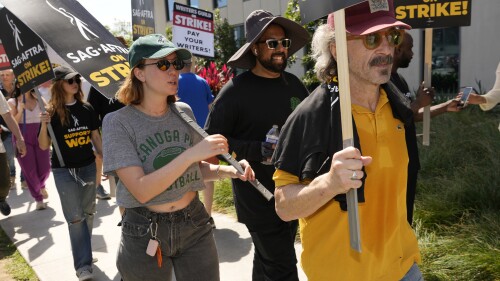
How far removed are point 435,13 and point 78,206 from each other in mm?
3502

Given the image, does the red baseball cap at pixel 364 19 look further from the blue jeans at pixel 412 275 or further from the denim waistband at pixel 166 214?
the denim waistband at pixel 166 214

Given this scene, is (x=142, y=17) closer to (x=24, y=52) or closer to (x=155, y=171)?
(x=24, y=52)

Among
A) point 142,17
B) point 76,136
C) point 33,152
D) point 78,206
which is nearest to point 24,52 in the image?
point 76,136

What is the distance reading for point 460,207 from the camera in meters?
4.82

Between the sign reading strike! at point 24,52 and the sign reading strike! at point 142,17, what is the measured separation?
414 cm

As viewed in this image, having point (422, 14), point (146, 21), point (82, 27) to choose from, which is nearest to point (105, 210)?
point (146, 21)

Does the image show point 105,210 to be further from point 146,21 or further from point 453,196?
point 453,196

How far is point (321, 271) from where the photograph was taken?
86.1 inches

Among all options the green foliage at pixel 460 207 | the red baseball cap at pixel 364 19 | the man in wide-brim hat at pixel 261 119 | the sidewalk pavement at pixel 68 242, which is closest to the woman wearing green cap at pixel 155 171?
the man in wide-brim hat at pixel 261 119

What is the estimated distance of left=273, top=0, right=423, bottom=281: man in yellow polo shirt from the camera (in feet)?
6.53

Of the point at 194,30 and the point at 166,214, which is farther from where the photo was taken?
the point at 194,30

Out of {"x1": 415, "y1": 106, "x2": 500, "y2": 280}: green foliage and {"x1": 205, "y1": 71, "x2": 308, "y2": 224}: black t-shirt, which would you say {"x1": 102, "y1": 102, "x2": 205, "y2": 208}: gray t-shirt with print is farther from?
{"x1": 415, "y1": 106, "x2": 500, "y2": 280}: green foliage

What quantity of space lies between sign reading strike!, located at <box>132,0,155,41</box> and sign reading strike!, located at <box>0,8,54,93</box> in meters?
4.14

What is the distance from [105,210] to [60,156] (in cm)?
282
